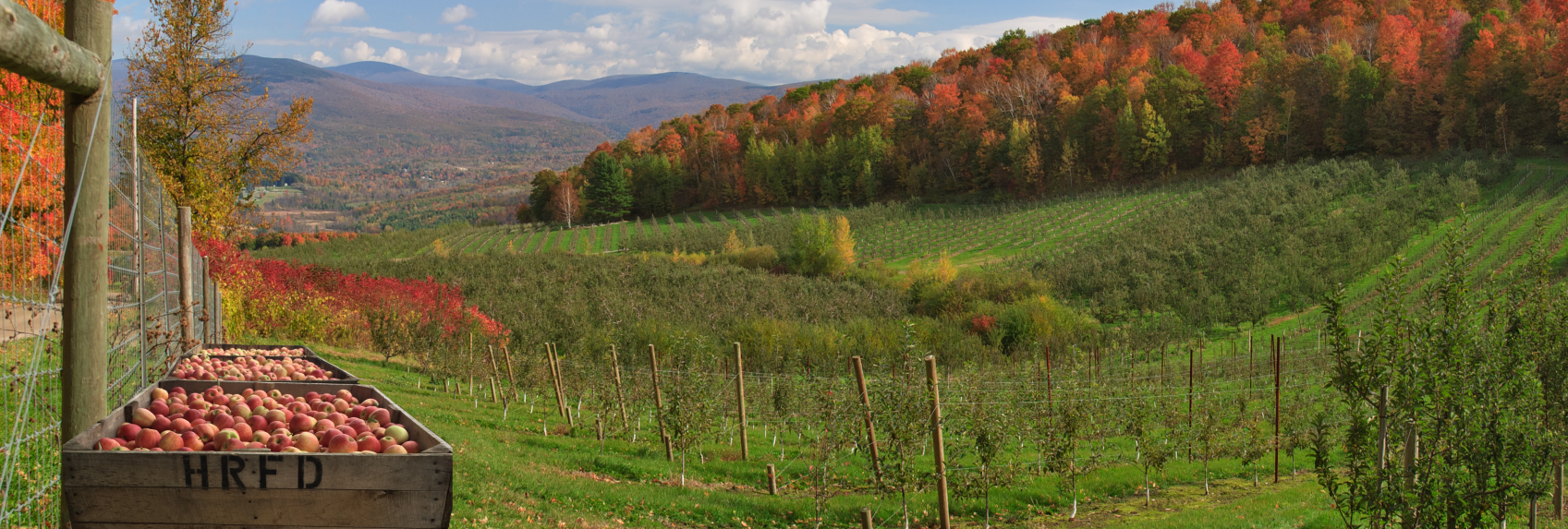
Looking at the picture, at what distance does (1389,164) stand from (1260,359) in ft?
131

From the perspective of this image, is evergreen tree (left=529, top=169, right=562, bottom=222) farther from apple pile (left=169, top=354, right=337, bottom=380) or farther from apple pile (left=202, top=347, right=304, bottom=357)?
apple pile (left=169, top=354, right=337, bottom=380)

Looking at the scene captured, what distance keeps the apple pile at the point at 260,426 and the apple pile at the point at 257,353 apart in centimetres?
274

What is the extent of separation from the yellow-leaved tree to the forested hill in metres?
69.9

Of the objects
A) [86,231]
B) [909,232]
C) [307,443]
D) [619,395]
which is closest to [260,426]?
[307,443]

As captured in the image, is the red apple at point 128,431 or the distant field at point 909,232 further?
the distant field at point 909,232

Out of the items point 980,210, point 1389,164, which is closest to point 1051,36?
point 980,210

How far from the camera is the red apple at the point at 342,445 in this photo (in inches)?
147

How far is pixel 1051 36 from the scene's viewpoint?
12181 centimetres

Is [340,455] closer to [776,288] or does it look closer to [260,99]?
[260,99]

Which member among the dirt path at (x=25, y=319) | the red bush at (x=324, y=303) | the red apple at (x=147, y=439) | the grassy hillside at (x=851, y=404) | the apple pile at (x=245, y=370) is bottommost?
the grassy hillside at (x=851, y=404)

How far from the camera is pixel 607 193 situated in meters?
100

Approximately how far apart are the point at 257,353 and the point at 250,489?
15.8ft

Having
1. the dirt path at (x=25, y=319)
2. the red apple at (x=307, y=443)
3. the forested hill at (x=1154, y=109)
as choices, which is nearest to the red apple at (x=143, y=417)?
the dirt path at (x=25, y=319)

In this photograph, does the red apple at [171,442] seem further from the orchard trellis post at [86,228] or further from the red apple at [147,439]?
the orchard trellis post at [86,228]
